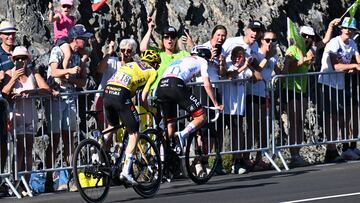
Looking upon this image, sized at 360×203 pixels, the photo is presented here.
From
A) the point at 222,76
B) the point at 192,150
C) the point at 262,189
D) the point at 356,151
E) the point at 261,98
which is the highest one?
the point at 222,76

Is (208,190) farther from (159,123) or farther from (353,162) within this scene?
(353,162)

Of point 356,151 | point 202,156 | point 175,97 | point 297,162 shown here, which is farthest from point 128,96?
point 356,151

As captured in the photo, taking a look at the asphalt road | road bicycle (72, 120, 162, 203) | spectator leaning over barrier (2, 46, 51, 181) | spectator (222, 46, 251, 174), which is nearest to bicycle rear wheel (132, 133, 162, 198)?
road bicycle (72, 120, 162, 203)

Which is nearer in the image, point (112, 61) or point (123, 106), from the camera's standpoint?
point (123, 106)

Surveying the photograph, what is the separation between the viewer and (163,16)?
2142 centimetres

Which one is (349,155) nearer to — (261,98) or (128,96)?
(261,98)

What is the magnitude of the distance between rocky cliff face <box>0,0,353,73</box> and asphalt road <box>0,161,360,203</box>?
3144 mm

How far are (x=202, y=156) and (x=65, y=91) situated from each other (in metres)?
2.18

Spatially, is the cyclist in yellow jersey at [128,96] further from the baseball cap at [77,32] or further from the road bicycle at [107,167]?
the baseball cap at [77,32]

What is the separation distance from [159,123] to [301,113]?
10.3 feet

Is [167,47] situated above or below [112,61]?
above

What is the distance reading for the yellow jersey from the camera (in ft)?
53.9

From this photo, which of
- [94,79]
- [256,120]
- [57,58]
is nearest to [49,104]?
[57,58]

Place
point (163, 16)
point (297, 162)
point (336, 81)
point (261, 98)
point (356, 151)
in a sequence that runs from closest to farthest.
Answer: point (261, 98)
point (297, 162)
point (336, 81)
point (356, 151)
point (163, 16)
